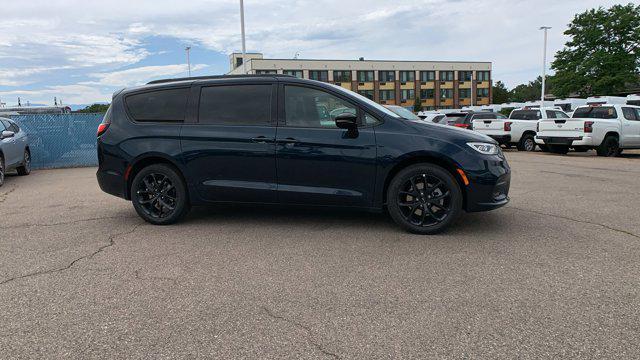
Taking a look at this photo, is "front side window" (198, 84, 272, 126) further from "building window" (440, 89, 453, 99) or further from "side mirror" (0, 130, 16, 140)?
"building window" (440, 89, 453, 99)

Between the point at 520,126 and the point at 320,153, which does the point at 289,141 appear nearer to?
the point at 320,153

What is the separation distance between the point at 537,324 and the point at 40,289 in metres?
3.76

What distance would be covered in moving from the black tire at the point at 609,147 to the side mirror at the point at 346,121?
13676 mm

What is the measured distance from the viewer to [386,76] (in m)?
85.8

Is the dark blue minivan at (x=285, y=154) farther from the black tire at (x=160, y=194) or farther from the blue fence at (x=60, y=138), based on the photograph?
the blue fence at (x=60, y=138)

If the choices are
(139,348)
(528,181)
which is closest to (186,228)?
(139,348)

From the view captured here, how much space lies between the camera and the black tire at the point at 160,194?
5.93 meters

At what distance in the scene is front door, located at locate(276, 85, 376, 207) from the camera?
5387 millimetres

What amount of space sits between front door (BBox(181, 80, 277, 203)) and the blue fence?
34.8ft

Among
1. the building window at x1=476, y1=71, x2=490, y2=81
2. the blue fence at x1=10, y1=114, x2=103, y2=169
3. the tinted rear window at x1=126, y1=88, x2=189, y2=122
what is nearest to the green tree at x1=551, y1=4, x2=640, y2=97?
the building window at x1=476, y1=71, x2=490, y2=81

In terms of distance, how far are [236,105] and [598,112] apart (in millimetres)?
14797

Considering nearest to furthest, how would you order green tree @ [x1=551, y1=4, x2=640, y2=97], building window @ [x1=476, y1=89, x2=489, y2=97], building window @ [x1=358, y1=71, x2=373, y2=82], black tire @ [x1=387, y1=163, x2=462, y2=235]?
black tire @ [x1=387, y1=163, x2=462, y2=235] → green tree @ [x1=551, y1=4, x2=640, y2=97] → building window @ [x1=358, y1=71, x2=373, y2=82] → building window @ [x1=476, y1=89, x2=489, y2=97]

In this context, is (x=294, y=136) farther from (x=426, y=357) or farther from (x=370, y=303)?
(x=426, y=357)

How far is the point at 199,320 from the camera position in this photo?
129 inches
